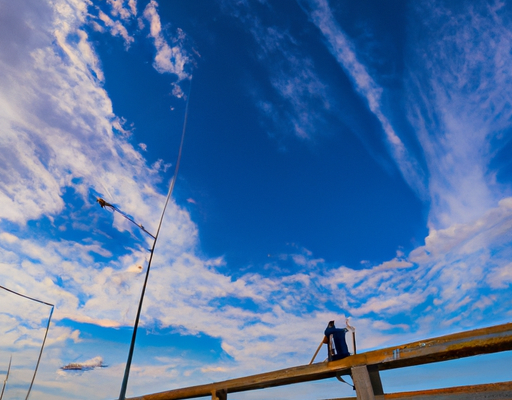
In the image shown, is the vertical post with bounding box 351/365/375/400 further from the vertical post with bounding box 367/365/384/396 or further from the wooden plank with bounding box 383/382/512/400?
the wooden plank with bounding box 383/382/512/400

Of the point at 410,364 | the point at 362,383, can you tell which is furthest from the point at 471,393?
the point at 362,383

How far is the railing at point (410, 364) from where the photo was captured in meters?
3.15

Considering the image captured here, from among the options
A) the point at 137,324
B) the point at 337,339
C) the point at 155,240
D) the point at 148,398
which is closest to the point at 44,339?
the point at 155,240

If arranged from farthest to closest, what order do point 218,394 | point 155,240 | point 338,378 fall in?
point 155,240 < point 218,394 < point 338,378

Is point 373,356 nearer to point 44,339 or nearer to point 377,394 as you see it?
point 377,394

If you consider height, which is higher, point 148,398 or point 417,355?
point 417,355

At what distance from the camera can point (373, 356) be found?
3.88m

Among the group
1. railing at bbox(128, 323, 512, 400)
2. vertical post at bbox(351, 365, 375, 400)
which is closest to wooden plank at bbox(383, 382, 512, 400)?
railing at bbox(128, 323, 512, 400)

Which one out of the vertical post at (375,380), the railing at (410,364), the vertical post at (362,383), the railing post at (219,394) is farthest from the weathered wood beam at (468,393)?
the railing post at (219,394)

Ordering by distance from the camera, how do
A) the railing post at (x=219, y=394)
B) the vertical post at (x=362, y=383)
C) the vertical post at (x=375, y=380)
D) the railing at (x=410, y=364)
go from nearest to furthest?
the railing at (x=410, y=364), the vertical post at (x=362, y=383), the vertical post at (x=375, y=380), the railing post at (x=219, y=394)

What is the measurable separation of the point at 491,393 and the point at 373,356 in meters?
1.17

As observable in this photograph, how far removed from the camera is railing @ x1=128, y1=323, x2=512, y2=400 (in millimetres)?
3154

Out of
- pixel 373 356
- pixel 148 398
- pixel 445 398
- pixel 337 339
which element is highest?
pixel 337 339

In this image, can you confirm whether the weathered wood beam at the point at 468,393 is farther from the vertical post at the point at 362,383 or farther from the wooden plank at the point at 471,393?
the vertical post at the point at 362,383
